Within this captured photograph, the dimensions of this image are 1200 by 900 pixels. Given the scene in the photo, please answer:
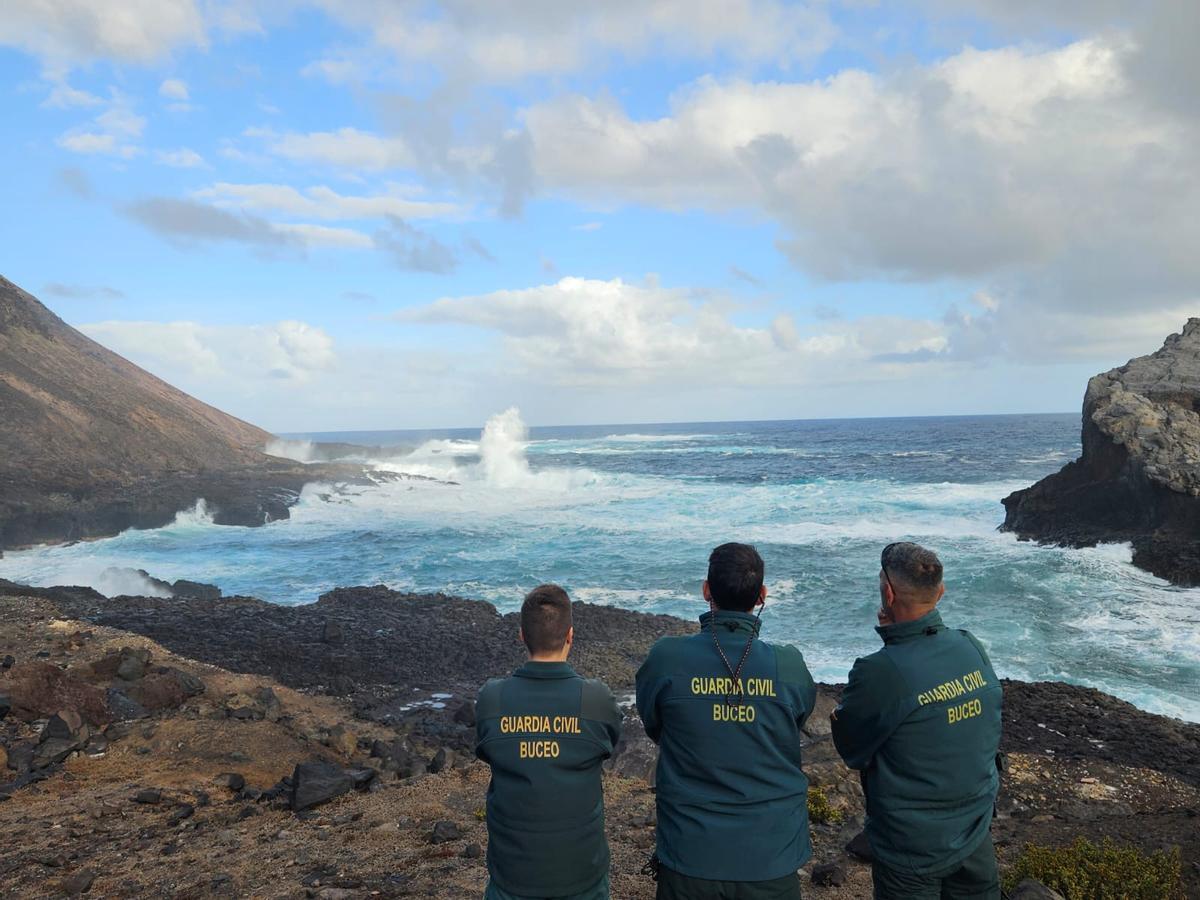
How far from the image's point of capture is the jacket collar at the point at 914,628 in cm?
318

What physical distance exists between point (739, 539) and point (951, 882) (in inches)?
982

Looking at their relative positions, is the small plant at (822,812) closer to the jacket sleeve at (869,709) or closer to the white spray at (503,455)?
the jacket sleeve at (869,709)

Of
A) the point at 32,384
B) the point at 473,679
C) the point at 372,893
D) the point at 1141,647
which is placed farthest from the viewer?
the point at 32,384

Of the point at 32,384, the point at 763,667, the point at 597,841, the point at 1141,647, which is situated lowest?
the point at 1141,647

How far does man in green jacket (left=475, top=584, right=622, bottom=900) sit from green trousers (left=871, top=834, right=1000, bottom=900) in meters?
1.18

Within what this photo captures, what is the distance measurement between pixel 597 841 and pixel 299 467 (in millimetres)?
47727

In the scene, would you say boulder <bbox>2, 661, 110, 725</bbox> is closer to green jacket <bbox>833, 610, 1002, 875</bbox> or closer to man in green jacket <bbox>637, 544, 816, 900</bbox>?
man in green jacket <bbox>637, 544, 816, 900</bbox>

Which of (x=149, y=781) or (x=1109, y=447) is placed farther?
(x=1109, y=447)

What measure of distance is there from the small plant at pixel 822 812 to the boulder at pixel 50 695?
7540mm

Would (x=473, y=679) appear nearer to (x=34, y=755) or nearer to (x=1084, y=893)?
(x=34, y=755)

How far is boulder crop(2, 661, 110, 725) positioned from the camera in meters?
8.55

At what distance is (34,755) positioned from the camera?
7.61m

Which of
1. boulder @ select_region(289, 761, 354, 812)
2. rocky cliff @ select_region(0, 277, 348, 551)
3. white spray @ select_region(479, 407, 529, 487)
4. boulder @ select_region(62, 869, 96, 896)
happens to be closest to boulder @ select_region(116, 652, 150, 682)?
boulder @ select_region(289, 761, 354, 812)

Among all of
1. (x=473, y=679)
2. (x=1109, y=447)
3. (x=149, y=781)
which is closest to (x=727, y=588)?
(x=149, y=781)
